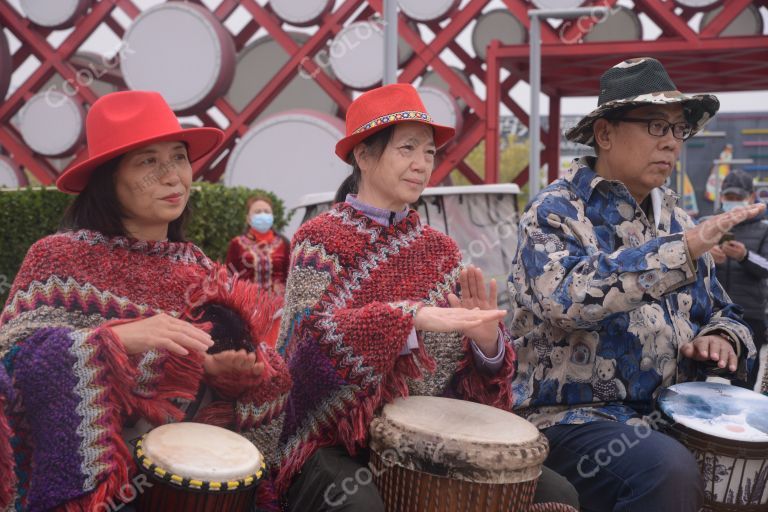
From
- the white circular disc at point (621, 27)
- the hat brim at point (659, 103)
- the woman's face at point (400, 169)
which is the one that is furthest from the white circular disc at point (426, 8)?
the woman's face at point (400, 169)

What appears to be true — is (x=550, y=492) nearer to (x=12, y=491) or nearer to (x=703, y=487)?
(x=703, y=487)

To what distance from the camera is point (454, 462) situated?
2.36 metres

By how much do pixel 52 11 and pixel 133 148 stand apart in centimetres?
1430

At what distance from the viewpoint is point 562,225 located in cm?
293

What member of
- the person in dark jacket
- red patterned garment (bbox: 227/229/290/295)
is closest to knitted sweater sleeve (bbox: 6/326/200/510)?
the person in dark jacket

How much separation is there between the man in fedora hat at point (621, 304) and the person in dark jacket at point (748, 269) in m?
2.60

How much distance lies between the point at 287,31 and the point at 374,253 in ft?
41.9

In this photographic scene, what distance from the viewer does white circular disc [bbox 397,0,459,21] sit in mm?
13875

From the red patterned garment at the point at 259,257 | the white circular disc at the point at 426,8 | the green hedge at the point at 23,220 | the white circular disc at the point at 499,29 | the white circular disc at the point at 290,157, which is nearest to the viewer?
the green hedge at the point at 23,220

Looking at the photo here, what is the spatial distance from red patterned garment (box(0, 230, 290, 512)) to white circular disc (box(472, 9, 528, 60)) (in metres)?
12.4

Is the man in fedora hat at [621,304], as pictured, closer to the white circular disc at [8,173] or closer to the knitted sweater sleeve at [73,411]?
the knitted sweater sleeve at [73,411]

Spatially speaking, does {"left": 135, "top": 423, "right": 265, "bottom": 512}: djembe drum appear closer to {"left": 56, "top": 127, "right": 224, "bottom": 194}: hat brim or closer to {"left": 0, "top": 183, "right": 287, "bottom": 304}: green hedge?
{"left": 56, "top": 127, "right": 224, "bottom": 194}: hat brim

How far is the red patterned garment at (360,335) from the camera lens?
2.61 m

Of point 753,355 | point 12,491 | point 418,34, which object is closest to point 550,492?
point 753,355
